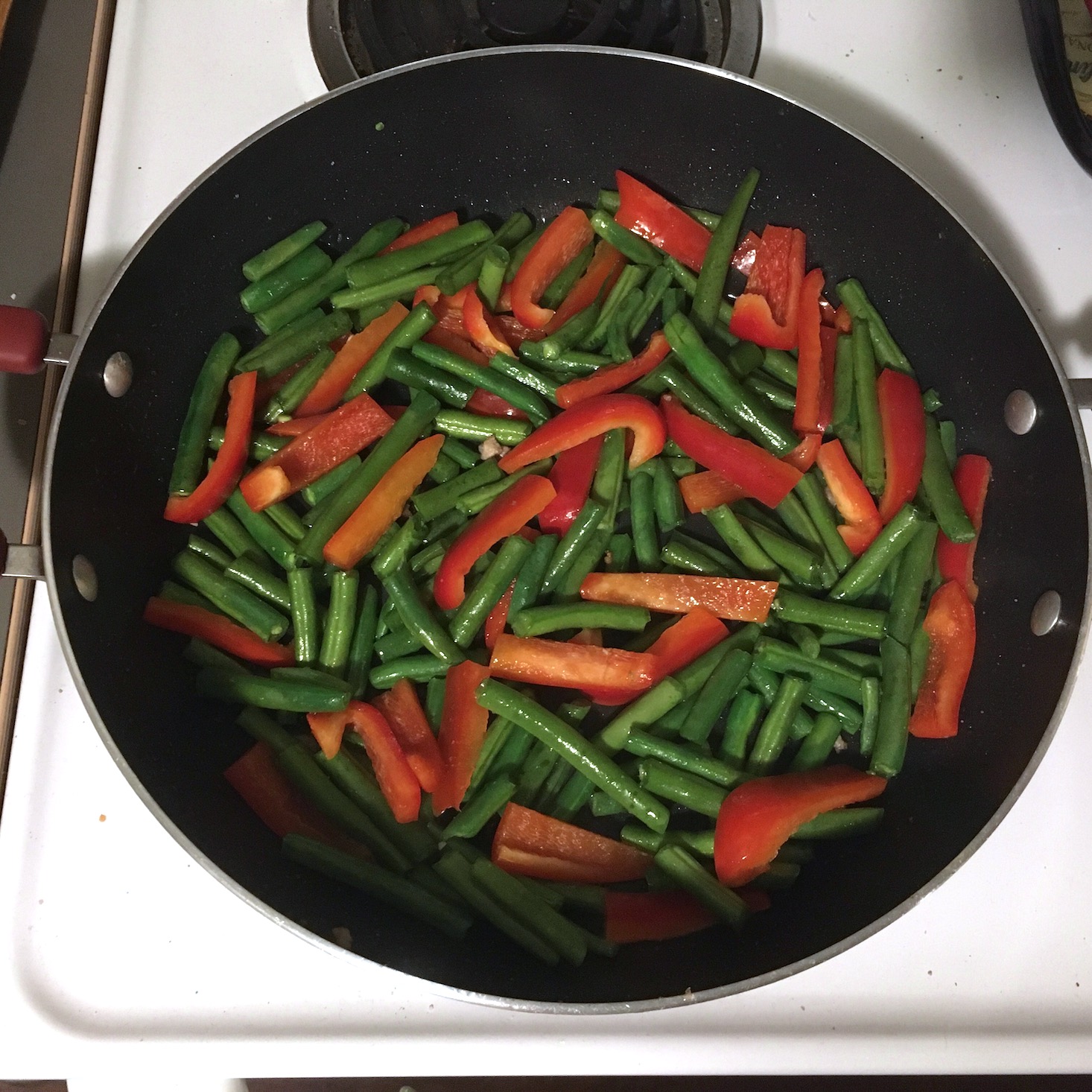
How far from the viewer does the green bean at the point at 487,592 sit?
6.95ft

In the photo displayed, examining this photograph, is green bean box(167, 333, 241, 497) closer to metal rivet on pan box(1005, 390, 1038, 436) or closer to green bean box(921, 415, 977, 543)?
green bean box(921, 415, 977, 543)

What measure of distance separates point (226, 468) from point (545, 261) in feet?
3.03

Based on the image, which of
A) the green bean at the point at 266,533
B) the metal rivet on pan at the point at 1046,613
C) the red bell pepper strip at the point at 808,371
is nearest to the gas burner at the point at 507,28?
the red bell pepper strip at the point at 808,371

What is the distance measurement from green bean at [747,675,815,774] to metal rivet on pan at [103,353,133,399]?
5.13 ft

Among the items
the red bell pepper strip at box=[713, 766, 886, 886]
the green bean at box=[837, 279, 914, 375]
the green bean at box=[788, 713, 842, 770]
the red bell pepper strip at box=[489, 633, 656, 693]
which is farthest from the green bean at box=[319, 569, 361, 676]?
the green bean at box=[837, 279, 914, 375]

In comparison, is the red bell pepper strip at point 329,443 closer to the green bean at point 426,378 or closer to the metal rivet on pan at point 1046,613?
the green bean at point 426,378

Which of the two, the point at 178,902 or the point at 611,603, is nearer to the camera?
the point at 178,902

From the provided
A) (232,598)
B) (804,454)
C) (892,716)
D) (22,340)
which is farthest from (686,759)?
(22,340)

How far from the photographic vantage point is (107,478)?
2.03 meters

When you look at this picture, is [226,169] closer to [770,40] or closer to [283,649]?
[283,649]

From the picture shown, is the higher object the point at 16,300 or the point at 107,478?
the point at 16,300

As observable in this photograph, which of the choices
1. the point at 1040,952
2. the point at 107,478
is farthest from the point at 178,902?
the point at 1040,952

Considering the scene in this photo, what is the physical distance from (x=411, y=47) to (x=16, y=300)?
1.16 m

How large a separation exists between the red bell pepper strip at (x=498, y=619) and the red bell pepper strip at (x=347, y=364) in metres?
0.64
